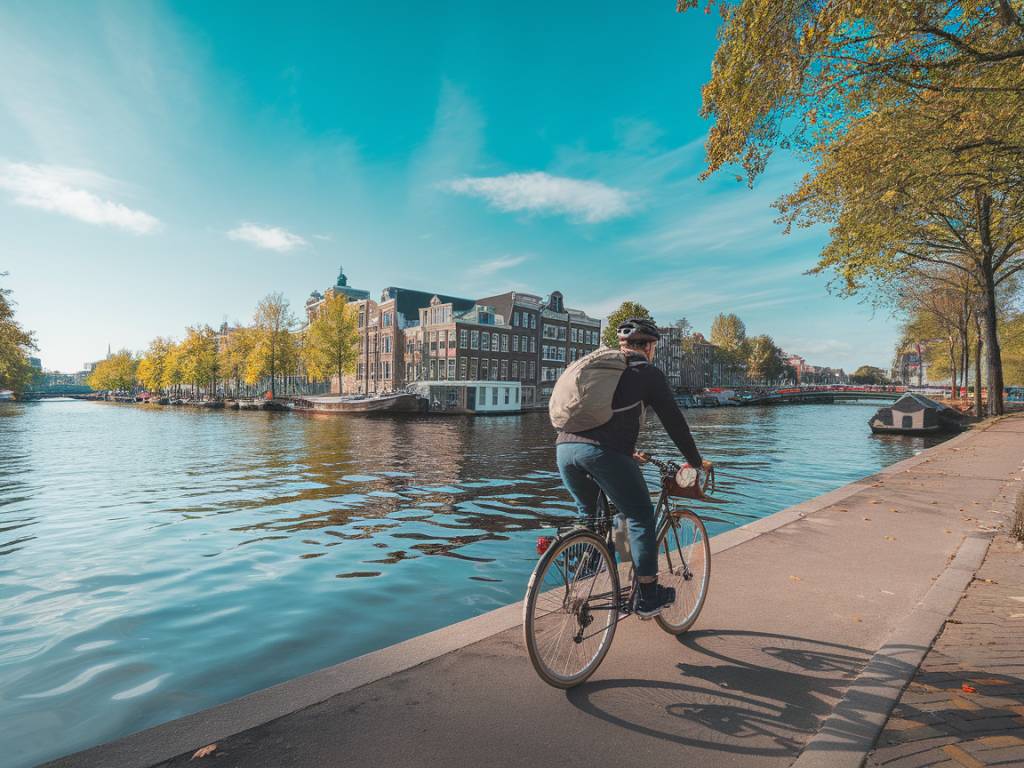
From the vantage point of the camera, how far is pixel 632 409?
371 centimetres

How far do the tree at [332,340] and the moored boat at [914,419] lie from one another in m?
50.0

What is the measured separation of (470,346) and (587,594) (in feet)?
204

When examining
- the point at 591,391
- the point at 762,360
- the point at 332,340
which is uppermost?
the point at 762,360

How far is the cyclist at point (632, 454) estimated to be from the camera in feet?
12.1

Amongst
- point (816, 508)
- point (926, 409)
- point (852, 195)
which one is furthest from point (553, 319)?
point (816, 508)

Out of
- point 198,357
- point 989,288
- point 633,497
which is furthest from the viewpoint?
point 198,357

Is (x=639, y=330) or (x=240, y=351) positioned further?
(x=240, y=351)

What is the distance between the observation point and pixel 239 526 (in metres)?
10.6

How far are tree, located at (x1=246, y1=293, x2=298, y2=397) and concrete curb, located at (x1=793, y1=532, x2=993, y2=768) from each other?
68.5m

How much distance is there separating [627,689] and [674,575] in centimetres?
113

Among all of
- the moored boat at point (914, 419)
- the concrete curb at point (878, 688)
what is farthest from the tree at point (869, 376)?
the concrete curb at point (878, 688)

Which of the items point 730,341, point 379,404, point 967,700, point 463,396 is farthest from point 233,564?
point 730,341

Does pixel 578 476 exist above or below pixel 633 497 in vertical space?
above

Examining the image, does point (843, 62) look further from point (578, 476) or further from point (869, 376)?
point (869, 376)
